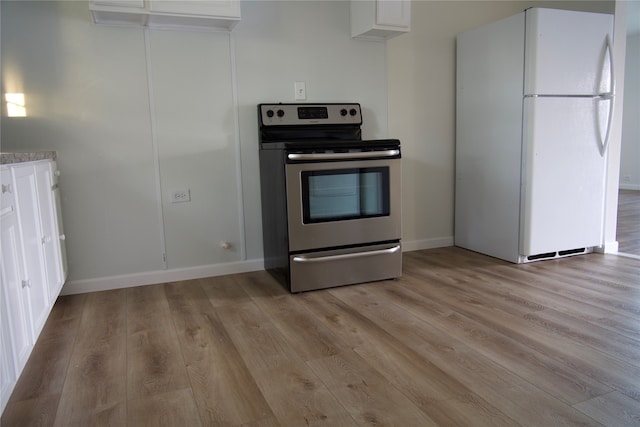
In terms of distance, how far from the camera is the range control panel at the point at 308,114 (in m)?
3.09

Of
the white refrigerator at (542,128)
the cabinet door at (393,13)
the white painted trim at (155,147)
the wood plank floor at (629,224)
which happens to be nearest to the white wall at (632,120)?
the wood plank floor at (629,224)

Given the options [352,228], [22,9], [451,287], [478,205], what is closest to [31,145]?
[22,9]

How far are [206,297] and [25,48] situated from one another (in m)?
1.69

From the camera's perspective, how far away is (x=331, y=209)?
2.80 m

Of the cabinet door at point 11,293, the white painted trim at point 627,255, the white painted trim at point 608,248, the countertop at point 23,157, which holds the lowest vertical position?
the white painted trim at point 627,255

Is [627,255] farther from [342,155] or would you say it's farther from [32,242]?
[32,242]

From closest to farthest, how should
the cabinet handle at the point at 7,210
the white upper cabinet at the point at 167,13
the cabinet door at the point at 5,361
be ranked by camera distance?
the cabinet door at the point at 5,361
the cabinet handle at the point at 7,210
the white upper cabinet at the point at 167,13

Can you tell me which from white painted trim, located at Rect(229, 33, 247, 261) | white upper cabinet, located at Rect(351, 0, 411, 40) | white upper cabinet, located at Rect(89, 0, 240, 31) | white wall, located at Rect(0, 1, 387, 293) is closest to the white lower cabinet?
white wall, located at Rect(0, 1, 387, 293)

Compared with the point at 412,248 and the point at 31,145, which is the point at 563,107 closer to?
the point at 412,248

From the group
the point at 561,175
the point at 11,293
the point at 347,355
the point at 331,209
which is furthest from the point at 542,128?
the point at 11,293

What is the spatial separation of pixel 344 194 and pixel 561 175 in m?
1.55

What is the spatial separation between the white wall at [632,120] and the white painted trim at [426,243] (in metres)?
5.18

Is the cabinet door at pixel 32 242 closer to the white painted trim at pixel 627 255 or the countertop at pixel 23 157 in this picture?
the countertop at pixel 23 157

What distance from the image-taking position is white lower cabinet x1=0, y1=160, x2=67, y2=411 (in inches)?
56.7
